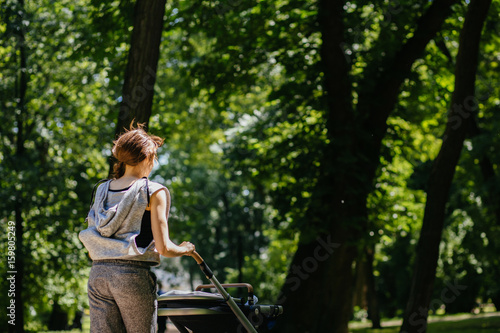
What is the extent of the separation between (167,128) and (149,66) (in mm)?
4211

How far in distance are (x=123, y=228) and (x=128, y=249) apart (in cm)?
15

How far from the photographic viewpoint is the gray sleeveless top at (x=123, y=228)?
3615 millimetres

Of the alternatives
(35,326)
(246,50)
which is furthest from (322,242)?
(35,326)

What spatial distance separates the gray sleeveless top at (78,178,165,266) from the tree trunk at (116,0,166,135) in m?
2.63

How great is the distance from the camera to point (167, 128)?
1065 centimetres

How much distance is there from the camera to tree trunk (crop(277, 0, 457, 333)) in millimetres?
10203

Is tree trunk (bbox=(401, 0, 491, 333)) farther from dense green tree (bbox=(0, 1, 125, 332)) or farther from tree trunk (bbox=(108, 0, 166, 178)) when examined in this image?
dense green tree (bbox=(0, 1, 125, 332))

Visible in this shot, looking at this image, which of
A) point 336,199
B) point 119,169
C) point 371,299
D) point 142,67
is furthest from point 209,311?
point 371,299

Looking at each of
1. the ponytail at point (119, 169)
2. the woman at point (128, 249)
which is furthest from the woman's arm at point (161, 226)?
the ponytail at point (119, 169)

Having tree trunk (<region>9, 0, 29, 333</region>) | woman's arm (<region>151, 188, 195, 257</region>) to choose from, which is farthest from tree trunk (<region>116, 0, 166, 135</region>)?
tree trunk (<region>9, 0, 29, 333</region>)

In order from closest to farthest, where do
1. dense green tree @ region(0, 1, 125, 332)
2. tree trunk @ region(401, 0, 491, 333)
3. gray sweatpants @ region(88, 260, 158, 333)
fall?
1. gray sweatpants @ region(88, 260, 158, 333)
2. tree trunk @ region(401, 0, 491, 333)
3. dense green tree @ region(0, 1, 125, 332)

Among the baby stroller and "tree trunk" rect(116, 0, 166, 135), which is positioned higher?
"tree trunk" rect(116, 0, 166, 135)

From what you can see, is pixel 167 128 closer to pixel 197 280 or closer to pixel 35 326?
pixel 35 326

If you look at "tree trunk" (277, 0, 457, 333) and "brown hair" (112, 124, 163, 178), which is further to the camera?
"tree trunk" (277, 0, 457, 333)
